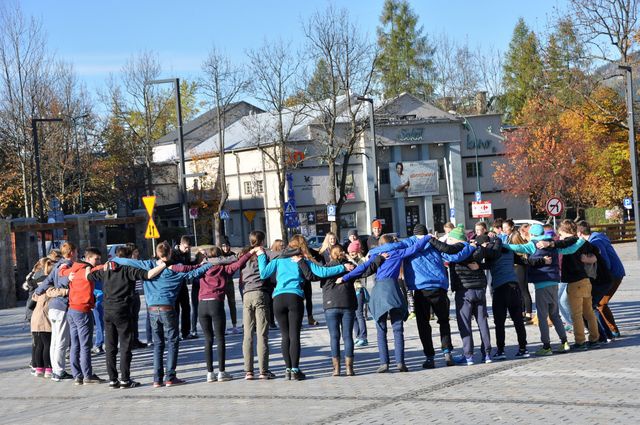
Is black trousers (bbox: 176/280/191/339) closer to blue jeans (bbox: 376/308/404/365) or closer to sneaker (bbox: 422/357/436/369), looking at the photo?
blue jeans (bbox: 376/308/404/365)

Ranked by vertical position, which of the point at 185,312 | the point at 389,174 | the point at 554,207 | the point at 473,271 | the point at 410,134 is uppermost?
the point at 410,134

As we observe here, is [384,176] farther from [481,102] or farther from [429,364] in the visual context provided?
[429,364]

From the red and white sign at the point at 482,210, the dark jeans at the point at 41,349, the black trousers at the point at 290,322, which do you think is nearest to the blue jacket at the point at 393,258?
the black trousers at the point at 290,322

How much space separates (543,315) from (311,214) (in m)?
53.3

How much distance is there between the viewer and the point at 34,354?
14773 mm

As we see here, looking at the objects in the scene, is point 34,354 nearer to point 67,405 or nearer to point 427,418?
point 67,405

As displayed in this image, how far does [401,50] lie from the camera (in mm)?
83812

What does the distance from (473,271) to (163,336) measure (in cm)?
413

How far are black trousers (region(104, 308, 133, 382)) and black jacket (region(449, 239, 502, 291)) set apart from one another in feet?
14.1

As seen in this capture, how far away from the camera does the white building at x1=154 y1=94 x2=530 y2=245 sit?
223 feet

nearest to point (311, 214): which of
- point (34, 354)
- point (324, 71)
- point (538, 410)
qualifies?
point (324, 71)

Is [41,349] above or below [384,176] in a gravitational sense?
below

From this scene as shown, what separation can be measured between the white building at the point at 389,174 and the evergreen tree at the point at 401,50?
12553 millimetres

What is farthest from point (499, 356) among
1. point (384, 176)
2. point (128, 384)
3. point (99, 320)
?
point (384, 176)
